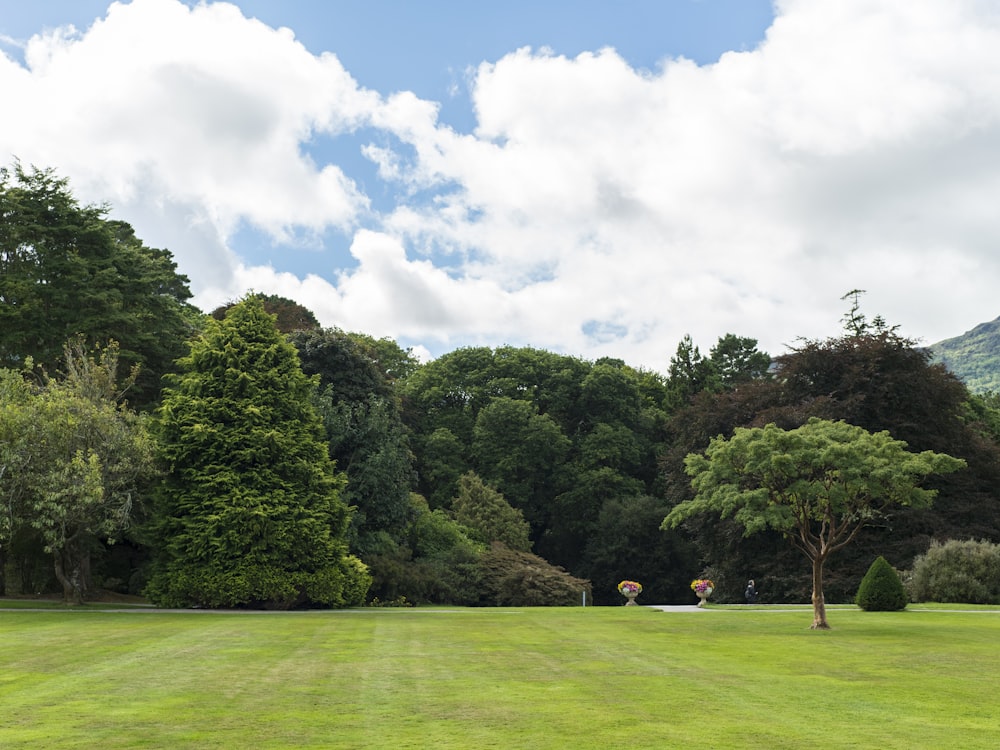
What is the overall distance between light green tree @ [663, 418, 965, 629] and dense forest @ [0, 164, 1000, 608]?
5.36m

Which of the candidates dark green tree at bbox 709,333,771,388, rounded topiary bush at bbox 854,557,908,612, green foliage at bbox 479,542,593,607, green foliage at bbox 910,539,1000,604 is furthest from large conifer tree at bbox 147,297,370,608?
dark green tree at bbox 709,333,771,388

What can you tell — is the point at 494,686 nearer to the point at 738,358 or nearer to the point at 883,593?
the point at 883,593

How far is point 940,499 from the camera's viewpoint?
4278 cm

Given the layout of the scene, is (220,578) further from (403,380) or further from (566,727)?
(403,380)

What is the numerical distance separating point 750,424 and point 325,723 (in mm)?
39558

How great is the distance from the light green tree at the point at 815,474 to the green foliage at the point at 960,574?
10379 mm

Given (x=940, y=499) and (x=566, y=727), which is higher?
(x=940, y=499)

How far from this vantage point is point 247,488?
115 ft

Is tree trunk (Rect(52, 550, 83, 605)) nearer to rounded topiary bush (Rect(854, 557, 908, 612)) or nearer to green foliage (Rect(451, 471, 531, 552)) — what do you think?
green foliage (Rect(451, 471, 531, 552))

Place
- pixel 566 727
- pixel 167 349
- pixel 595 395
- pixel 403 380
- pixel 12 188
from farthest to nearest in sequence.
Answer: pixel 403 380 → pixel 595 395 → pixel 167 349 → pixel 12 188 → pixel 566 727

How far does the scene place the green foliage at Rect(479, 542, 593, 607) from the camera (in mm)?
→ 45531

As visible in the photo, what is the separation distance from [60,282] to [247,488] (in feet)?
45.5

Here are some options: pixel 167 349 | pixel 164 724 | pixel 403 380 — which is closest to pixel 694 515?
pixel 167 349

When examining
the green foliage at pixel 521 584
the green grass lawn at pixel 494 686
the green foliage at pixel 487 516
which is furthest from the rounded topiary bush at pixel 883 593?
the green foliage at pixel 487 516
